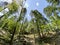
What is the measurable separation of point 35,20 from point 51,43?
4.81m

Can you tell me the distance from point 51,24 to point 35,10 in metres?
6.12

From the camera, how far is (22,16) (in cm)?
2489

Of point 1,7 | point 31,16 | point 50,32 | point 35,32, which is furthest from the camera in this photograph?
point 50,32

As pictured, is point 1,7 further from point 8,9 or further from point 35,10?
point 35,10

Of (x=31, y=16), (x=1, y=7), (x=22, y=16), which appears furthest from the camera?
(x=31, y=16)

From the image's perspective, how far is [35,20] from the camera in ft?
104

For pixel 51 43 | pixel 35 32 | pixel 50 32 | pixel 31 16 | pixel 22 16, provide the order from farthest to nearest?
pixel 50 32 → pixel 35 32 → pixel 31 16 → pixel 51 43 → pixel 22 16

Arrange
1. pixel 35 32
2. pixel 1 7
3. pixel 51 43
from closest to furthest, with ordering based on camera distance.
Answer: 1. pixel 1 7
2. pixel 51 43
3. pixel 35 32

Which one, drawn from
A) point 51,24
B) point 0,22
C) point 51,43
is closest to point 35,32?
point 51,24

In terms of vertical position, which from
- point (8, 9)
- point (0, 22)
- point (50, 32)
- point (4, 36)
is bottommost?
point (50, 32)

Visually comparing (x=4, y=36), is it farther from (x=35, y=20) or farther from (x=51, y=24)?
A: (x=51, y=24)

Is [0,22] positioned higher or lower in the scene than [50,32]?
higher

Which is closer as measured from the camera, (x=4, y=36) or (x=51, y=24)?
(x=4, y=36)

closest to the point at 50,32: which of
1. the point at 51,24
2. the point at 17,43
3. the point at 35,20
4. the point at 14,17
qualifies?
the point at 51,24
